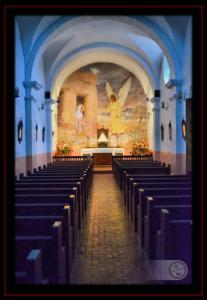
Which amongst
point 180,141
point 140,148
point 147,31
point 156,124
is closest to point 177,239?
point 180,141

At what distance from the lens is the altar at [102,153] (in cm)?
1980

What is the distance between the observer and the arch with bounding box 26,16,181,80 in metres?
11.1

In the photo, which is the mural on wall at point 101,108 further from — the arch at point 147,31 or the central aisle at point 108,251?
the central aisle at point 108,251

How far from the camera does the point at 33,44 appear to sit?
11383mm

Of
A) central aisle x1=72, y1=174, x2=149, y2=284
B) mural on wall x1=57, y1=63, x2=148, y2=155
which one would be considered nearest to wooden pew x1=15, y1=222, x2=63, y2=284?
central aisle x1=72, y1=174, x2=149, y2=284

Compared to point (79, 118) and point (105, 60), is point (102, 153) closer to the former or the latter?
point (79, 118)

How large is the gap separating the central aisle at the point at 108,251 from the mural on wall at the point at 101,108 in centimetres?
1294

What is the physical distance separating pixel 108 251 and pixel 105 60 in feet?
55.2

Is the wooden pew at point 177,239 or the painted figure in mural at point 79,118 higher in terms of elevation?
the painted figure in mural at point 79,118

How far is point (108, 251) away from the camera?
5.13 m

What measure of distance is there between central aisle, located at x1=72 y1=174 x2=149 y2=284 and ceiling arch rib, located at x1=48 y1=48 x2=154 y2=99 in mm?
11331

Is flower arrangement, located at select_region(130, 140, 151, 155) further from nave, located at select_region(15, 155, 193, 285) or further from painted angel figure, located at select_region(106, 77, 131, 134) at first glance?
nave, located at select_region(15, 155, 193, 285)

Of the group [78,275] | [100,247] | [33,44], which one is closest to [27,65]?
[33,44]

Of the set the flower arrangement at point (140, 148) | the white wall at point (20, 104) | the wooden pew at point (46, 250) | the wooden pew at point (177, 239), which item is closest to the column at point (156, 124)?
the flower arrangement at point (140, 148)
